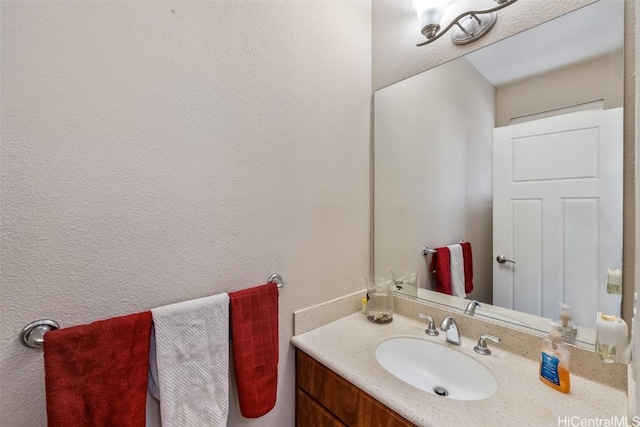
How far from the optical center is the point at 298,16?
3.46ft

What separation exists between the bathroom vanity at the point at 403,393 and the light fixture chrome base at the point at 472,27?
111cm

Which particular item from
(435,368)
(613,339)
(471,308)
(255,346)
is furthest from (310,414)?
(613,339)

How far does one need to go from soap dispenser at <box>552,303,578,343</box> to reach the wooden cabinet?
1.94 feet

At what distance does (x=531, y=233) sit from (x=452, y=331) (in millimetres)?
459

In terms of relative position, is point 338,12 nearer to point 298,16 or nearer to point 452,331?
point 298,16

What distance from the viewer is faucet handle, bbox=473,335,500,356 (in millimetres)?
922

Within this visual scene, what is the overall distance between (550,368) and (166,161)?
4.17 feet

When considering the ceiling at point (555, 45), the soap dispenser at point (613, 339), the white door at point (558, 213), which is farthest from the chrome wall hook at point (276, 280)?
the ceiling at point (555, 45)

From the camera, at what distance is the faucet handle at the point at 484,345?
3.03ft

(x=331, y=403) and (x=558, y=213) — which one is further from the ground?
(x=558, y=213)

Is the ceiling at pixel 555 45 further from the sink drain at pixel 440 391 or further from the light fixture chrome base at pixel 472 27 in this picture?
the sink drain at pixel 440 391

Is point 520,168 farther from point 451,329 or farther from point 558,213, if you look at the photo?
point 451,329

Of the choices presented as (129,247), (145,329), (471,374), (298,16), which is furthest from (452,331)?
(298,16)

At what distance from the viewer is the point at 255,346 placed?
854mm
